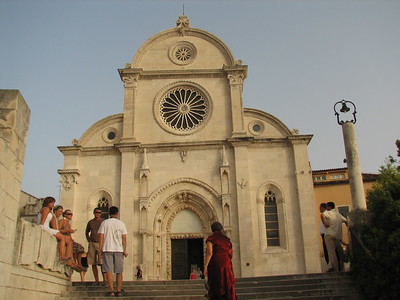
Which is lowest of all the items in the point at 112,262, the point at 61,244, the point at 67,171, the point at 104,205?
the point at 112,262

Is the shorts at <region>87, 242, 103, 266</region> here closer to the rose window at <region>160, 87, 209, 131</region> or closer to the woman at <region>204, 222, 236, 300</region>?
the woman at <region>204, 222, 236, 300</region>

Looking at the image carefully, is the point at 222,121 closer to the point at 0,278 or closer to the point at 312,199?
the point at 312,199

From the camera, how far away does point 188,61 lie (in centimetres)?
2552

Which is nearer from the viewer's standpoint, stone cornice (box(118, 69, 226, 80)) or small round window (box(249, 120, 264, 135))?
small round window (box(249, 120, 264, 135))

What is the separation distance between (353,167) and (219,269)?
707cm

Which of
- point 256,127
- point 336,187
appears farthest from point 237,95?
point 336,187

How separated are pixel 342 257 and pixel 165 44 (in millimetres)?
16949

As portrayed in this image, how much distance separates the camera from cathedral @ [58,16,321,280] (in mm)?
21531

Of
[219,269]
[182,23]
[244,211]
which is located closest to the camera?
[219,269]

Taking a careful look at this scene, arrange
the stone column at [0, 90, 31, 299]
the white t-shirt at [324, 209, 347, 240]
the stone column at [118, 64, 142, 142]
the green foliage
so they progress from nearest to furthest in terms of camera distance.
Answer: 1. the stone column at [0, 90, 31, 299]
2. the green foliage
3. the white t-shirt at [324, 209, 347, 240]
4. the stone column at [118, 64, 142, 142]

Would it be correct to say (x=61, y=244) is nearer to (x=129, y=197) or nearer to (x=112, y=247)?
(x=112, y=247)

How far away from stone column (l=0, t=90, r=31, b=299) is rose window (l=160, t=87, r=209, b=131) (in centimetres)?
1591

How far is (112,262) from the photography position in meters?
10.7

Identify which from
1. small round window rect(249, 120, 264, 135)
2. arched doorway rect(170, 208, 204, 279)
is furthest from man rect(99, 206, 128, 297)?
small round window rect(249, 120, 264, 135)
